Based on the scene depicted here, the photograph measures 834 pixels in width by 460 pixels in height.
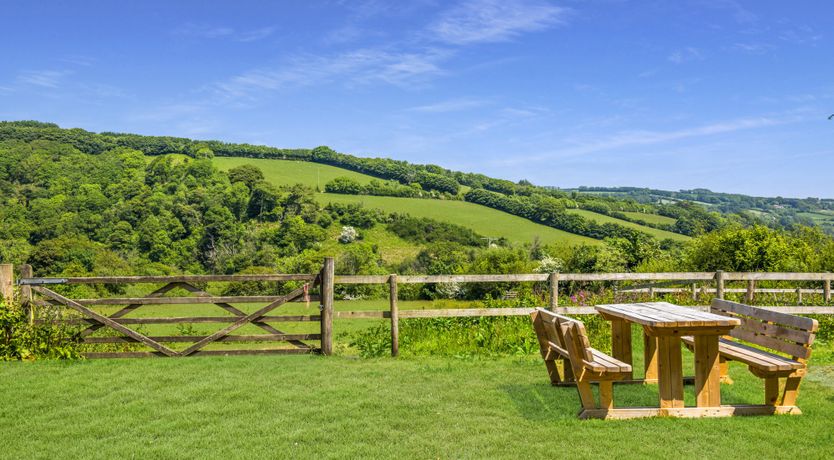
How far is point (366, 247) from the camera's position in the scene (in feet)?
260

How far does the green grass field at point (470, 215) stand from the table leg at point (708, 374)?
6843 centimetres

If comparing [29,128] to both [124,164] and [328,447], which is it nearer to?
[124,164]

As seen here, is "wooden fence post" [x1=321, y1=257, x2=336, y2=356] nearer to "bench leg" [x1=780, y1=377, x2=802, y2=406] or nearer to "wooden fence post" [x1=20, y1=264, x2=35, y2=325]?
"wooden fence post" [x1=20, y1=264, x2=35, y2=325]

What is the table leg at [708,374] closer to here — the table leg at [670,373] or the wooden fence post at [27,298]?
the table leg at [670,373]

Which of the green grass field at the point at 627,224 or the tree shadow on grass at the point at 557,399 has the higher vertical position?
the green grass field at the point at 627,224

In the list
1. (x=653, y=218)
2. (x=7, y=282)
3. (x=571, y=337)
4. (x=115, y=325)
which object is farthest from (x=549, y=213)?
(x=571, y=337)

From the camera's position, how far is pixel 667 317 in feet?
21.3

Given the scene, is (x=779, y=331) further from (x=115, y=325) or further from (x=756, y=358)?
(x=115, y=325)

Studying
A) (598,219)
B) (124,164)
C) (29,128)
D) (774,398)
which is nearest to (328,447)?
(774,398)

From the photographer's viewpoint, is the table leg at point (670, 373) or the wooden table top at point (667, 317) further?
the table leg at point (670, 373)

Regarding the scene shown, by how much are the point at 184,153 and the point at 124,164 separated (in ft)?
35.2

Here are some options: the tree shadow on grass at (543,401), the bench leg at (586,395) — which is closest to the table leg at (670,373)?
the bench leg at (586,395)

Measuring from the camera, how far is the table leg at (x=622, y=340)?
308 inches

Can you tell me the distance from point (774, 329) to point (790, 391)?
690mm
